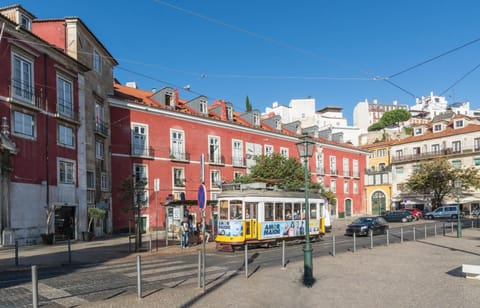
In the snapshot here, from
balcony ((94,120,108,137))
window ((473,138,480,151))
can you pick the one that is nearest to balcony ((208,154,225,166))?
balcony ((94,120,108,137))

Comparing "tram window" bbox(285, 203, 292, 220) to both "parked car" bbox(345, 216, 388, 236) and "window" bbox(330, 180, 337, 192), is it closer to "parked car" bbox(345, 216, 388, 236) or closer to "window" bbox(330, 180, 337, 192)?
"parked car" bbox(345, 216, 388, 236)

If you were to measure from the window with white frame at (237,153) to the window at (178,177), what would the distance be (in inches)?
Answer: 274

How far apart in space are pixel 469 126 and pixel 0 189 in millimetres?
56893

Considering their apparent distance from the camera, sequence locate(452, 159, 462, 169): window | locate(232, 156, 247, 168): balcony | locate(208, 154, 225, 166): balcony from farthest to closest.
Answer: locate(452, 159, 462, 169): window < locate(232, 156, 247, 168): balcony < locate(208, 154, 225, 166): balcony

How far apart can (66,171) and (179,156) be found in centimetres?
1289

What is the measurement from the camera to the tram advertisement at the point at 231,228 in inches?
771

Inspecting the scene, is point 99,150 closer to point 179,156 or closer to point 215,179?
point 179,156

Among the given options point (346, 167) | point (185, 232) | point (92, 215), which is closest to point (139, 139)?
point (92, 215)

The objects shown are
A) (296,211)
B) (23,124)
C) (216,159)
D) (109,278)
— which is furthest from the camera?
(216,159)

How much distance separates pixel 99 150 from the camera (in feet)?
104

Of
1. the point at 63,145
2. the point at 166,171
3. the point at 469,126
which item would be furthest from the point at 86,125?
the point at 469,126

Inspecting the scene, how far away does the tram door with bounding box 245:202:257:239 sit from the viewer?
19766 millimetres

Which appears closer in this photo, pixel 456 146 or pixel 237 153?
pixel 237 153

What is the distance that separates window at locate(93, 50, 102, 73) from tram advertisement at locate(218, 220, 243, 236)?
18.6m
